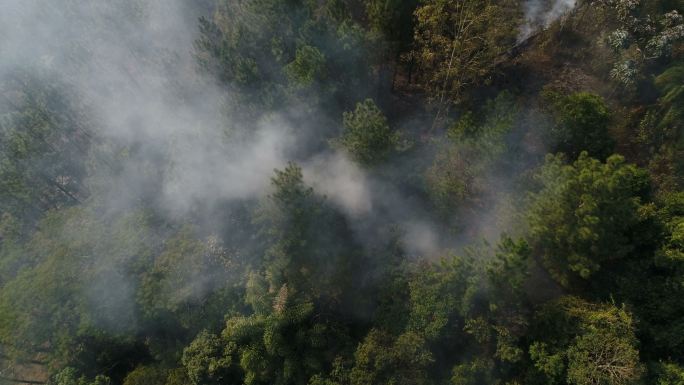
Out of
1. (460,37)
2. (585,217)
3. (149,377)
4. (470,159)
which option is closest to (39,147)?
(149,377)

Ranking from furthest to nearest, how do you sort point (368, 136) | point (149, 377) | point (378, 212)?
point (378, 212) < point (149, 377) < point (368, 136)

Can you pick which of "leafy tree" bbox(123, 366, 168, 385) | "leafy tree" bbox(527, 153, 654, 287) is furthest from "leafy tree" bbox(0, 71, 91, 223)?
"leafy tree" bbox(527, 153, 654, 287)

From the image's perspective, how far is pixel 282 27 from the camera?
3369 centimetres

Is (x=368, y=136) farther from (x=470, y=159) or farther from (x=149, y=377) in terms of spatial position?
(x=149, y=377)

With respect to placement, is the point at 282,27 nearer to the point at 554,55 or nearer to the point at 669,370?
the point at 554,55

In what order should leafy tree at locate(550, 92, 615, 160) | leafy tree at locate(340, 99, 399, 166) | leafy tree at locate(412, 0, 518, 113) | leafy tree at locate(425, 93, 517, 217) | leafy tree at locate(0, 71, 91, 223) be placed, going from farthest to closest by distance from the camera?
leafy tree at locate(0, 71, 91, 223) → leafy tree at locate(412, 0, 518, 113) → leafy tree at locate(340, 99, 399, 166) → leafy tree at locate(550, 92, 615, 160) → leafy tree at locate(425, 93, 517, 217)

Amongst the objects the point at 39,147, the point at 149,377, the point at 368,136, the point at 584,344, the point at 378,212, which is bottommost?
the point at 584,344

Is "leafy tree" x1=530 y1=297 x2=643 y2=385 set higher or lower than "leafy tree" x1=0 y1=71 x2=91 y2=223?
lower

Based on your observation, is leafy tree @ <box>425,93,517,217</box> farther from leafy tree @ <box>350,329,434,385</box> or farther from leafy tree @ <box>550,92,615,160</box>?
leafy tree @ <box>350,329,434,385</box>

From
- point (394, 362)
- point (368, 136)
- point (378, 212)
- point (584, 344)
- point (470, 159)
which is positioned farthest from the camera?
point (378, 212)

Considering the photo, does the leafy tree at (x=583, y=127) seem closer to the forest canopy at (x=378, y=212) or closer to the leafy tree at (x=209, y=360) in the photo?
the forest canopy at (x=378, y=212)

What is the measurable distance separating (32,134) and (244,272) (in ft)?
93.7

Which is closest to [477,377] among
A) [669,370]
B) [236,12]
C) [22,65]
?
[669,370]

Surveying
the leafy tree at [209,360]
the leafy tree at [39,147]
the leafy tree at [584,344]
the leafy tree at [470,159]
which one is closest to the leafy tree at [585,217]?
the leafy tree at [584,344]
